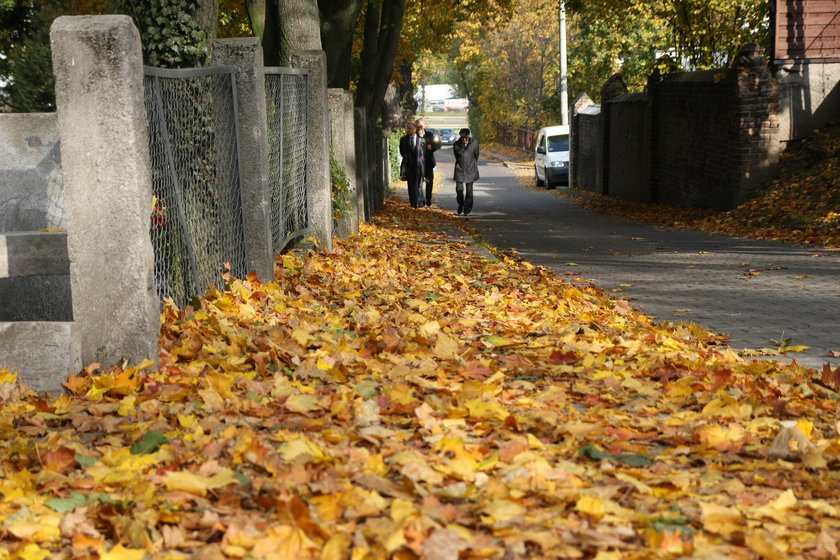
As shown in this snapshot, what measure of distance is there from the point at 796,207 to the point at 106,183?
14.5 meters

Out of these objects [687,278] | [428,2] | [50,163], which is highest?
[428,2]

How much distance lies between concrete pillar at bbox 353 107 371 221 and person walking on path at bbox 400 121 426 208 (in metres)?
4.50

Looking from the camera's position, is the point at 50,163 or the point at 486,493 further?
the point at 50,163

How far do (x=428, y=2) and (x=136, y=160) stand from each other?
1007 inches

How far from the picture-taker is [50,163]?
787cm

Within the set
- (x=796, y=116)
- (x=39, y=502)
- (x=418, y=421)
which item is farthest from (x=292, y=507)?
(x=796, y=116)

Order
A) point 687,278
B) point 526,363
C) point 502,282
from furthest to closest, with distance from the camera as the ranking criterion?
1. point 687,278
2. point 502,282
3. point 526,363

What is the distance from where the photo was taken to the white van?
129 feet

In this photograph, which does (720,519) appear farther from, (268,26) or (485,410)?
(268,26)

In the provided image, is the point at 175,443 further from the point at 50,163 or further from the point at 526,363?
the point at 50,163

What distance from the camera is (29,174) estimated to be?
7934 millimetres

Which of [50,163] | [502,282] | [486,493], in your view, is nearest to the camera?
[486,493]

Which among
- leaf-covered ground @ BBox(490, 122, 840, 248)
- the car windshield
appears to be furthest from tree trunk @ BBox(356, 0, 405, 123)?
the car windshield

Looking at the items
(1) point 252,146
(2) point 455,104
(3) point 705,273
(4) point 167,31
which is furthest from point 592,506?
(2) point 455,104
